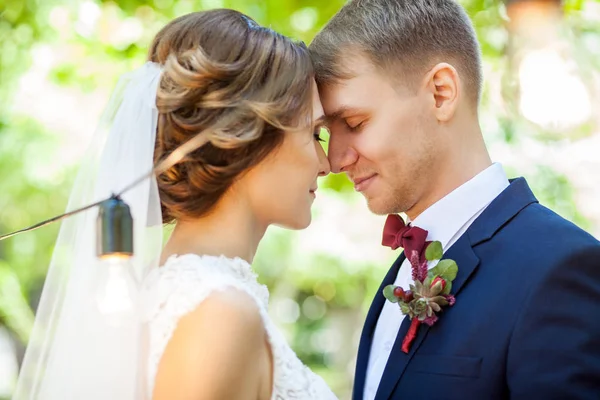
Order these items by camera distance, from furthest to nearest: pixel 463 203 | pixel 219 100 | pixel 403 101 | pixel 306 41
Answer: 1. pixel 306 41
2. pixel 403 101
3. pixel 463 203
4. pixel 219 100

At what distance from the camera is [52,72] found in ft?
21.0

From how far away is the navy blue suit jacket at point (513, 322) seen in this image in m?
2.45

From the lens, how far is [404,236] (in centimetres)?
303

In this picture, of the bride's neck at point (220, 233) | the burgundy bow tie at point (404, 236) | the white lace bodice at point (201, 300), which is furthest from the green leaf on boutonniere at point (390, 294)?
the bride's neck at point (220, 233)

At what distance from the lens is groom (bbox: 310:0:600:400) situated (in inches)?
98.8

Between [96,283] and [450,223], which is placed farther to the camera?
[450,223]

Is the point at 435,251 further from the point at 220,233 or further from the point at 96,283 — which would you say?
the point at 96,283

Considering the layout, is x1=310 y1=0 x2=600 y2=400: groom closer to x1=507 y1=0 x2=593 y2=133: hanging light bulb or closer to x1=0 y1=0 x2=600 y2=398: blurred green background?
x1=0 y1=0 x2=600 y2=398: blurred green background

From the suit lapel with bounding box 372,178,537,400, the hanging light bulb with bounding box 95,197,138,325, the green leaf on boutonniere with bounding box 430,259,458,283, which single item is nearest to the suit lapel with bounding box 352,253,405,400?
the suit lapel with bounding box 372,178,537,400

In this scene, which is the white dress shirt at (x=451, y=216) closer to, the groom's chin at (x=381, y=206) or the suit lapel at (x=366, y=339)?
the suit lapel at (x=366, y=339)

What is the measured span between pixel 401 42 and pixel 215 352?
151cm

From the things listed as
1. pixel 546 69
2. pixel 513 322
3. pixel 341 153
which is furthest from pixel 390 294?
pixel 546 69

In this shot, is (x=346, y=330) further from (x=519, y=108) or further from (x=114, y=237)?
(x=114, y=237)

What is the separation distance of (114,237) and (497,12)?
4132 millimetres
